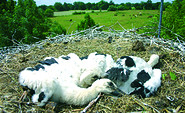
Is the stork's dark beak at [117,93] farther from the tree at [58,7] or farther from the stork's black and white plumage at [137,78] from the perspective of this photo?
the tree at [58,7]

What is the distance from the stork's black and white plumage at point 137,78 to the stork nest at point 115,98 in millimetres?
116

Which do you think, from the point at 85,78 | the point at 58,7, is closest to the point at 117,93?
the point at 85,78

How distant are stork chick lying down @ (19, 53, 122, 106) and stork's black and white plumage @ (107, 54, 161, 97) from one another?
0.18 metres

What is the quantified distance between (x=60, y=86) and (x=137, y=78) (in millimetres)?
1206

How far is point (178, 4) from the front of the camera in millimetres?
4293

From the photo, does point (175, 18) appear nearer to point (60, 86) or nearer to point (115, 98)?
point (115, 98)

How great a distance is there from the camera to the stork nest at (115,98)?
1.83 meters

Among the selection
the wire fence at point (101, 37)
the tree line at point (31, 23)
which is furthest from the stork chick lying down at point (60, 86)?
the tree line at point (31, 23)

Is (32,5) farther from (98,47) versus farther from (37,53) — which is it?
(98,47)

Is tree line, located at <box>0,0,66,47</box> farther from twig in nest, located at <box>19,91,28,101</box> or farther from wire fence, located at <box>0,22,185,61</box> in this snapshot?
twig in nest, located at <box>19,91,28,101</box>

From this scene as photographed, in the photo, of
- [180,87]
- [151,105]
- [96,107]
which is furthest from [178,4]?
[96,107]

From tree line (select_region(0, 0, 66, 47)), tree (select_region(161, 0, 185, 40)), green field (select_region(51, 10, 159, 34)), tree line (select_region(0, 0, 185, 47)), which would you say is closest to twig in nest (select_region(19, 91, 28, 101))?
tree line (select_region(0, 0, 185, 47))

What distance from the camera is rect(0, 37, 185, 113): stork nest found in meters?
1.83

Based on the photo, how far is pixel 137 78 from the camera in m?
2.19
